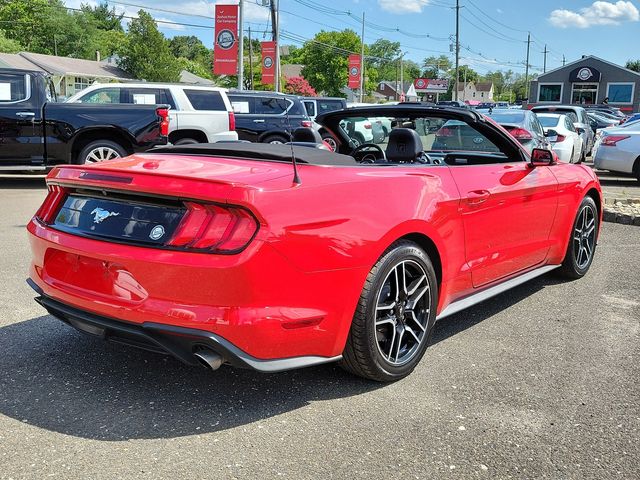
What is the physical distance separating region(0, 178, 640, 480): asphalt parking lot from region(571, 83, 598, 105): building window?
67809 mm

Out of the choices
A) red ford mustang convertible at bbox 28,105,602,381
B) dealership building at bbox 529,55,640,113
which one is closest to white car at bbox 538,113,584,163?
red ford mustang convertible at bbox 28,105,602,381

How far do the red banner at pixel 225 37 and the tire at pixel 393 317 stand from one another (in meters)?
24.0

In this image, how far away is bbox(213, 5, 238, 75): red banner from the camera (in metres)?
26.2

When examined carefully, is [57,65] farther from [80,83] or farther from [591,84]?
[591,84]

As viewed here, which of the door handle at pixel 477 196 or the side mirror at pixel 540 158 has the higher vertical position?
the side mirror at pixel 540 158

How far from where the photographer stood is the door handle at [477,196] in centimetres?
394

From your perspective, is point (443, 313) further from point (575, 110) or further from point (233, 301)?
point (575, 110)

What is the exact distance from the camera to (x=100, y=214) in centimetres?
315

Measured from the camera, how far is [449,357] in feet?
12.8

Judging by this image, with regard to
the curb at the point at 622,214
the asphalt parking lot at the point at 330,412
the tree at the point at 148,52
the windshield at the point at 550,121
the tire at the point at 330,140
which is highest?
the tree at the point at 148,52

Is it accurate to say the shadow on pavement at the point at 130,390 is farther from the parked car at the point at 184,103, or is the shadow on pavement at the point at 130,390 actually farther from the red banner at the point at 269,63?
the red banner at the point at 269,63

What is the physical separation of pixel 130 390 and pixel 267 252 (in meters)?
1.17

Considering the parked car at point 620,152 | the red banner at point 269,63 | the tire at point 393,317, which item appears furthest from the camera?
the red banner at point 269,63

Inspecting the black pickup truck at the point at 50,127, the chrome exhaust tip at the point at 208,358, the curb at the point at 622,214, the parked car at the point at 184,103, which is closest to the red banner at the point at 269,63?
the parked car at the point at 184,103
